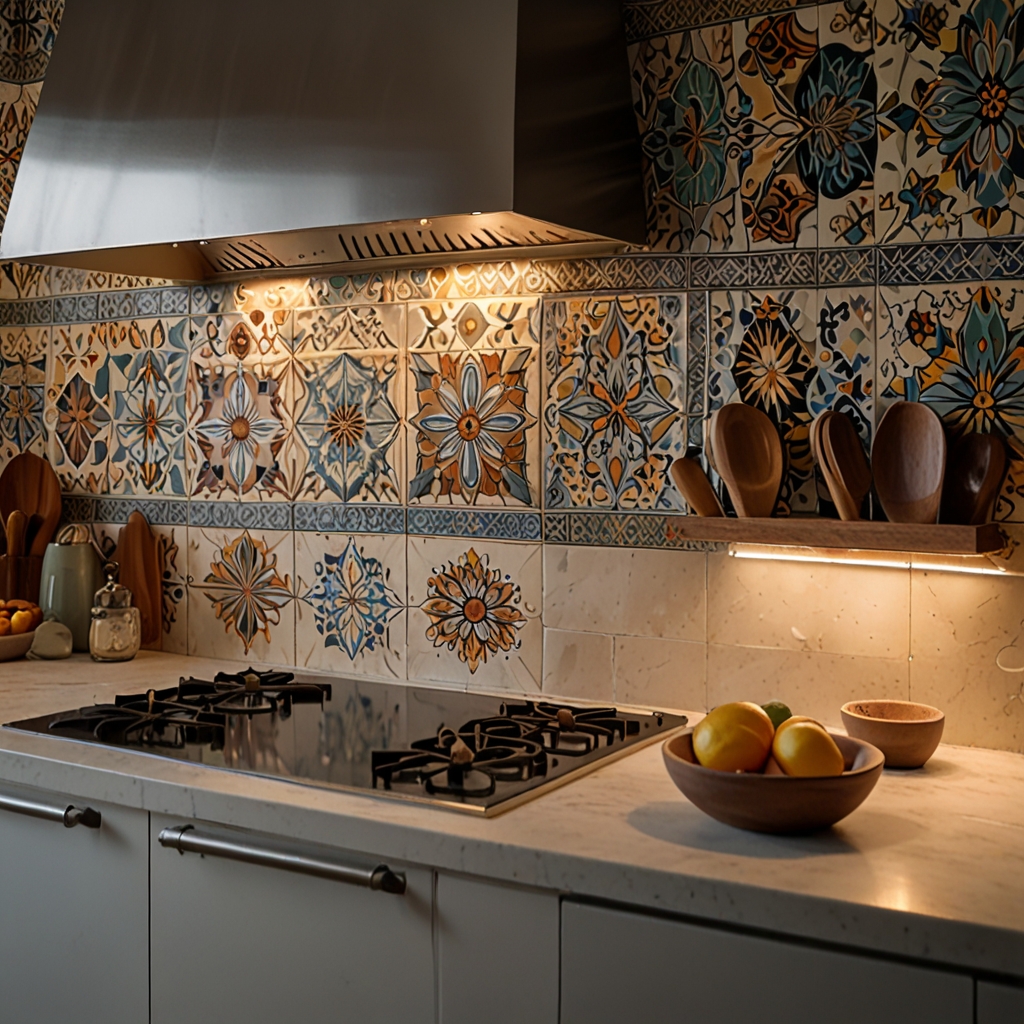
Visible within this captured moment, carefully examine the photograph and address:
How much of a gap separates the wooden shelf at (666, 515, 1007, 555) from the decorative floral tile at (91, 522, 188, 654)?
1.21 m

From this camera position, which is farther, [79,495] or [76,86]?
[79,495]

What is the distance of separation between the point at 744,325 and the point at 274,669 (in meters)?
1.23

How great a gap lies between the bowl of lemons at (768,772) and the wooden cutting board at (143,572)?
153 cm

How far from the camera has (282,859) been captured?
60.2 inches

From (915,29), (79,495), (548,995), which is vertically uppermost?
(915,29)

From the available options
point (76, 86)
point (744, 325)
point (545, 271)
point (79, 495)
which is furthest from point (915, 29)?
point (79, 495)

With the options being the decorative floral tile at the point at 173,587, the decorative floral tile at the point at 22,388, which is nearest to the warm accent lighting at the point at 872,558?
the decorative floral tile at the point at 173,587

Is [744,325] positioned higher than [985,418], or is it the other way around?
[744,325]

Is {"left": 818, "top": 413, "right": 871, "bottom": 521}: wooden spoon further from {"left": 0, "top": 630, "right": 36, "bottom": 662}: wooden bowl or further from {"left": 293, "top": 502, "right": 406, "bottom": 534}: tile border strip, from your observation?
{"left": 0, "top": 630, "right": 36, "bottom": 662}: wooden bowl

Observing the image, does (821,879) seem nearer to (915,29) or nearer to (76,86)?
(915,29)

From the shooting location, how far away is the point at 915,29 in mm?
1819

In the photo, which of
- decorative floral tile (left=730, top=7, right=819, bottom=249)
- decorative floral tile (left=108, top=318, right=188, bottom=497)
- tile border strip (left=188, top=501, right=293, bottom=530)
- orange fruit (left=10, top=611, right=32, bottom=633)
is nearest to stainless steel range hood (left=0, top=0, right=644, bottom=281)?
decorative floral tile (left=730, top=7, right=819, bottom=249)

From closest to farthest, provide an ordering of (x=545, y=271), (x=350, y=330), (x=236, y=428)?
(x=545, y=271), (x=350, y=330), (x=236, y=428)

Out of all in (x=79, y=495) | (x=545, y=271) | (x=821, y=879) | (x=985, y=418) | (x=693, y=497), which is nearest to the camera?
(x=821, y=879)
